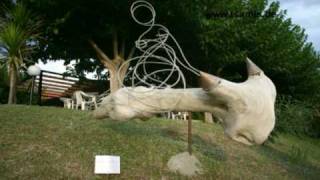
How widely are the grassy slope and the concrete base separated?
15 cm

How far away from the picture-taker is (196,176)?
33.4 ft

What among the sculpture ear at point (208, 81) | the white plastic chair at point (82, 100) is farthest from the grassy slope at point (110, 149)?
the white plastic chair at point (82, 100)

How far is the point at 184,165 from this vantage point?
10172 mm

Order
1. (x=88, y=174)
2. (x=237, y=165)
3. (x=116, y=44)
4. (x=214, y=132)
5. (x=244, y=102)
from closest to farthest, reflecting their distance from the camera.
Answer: (x=244, y=102) < (x=88, y=174) < (x=237, y=165) < (x=214, y=132) < (x=116, y=44)

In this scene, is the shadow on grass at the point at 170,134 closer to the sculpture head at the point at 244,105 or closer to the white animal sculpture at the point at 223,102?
the white animal sculpture at the point at 223,102

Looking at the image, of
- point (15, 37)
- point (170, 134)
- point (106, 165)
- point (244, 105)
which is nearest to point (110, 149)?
point (106, 165)

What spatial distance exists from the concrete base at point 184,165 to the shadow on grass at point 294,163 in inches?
121

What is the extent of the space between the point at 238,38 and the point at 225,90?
11541 mm

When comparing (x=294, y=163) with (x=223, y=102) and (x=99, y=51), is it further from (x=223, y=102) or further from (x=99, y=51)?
(x=99, y=51)

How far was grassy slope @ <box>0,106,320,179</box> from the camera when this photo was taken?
961 centimetres

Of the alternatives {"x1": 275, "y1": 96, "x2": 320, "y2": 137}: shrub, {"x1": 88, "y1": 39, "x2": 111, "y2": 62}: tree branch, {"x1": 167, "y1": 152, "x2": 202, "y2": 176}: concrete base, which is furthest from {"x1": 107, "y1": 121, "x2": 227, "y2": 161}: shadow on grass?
{"x1": 88, "y1": 39, "x2": 111, "y2": 62}: tree branch

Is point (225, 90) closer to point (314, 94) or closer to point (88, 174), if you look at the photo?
point (88, 174)

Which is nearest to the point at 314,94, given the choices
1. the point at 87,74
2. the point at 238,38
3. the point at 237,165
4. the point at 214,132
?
the point at 238,38

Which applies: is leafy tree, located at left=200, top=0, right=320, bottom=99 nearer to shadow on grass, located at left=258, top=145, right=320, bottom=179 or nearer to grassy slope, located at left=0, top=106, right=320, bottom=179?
shadow on grass, located at left=258, top=145, right=320, bottom=179
